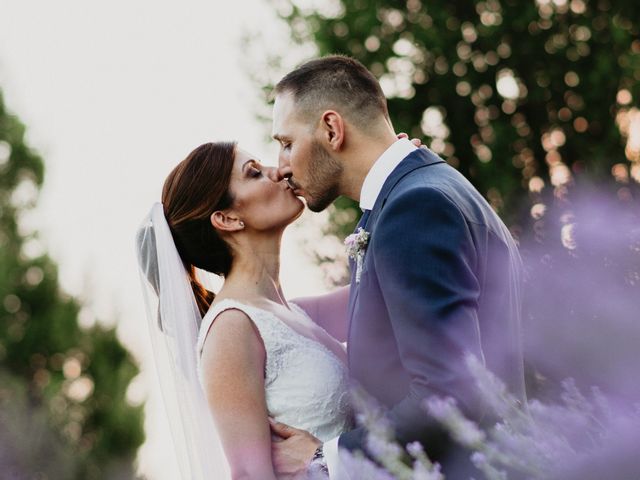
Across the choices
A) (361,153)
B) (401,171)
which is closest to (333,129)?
(361,153)

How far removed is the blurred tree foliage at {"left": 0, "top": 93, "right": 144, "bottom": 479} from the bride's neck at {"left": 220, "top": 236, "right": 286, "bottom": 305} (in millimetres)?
19972

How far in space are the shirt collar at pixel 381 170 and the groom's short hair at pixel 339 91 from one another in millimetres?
199

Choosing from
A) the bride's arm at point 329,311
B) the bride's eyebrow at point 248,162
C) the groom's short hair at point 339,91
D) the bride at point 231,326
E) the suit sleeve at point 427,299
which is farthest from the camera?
the bride's arm at point 329,311

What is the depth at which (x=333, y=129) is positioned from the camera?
372cm

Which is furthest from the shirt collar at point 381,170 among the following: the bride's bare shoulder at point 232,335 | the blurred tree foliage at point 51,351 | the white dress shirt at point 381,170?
the blurred tree foliage at point 51,351

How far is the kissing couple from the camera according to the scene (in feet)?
9.50

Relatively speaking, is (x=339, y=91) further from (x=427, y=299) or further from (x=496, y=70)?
(x=496, y=70)

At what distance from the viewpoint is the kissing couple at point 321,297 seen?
290 centimetres

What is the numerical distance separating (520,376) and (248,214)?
1.52 metres

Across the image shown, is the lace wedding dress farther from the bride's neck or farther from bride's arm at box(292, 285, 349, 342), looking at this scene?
bride's arm at box(292, 285, 349, 342)

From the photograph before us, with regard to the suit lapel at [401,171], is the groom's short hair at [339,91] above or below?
above

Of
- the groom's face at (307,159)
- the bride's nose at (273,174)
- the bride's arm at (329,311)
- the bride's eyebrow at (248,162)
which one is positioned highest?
the groom's face at (307,159)

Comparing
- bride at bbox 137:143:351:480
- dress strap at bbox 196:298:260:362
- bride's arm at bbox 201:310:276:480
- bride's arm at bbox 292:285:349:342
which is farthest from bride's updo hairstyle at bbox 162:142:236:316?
bride's arm at bbox 201:310:276:480

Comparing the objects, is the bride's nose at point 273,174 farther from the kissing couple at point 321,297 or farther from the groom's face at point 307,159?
the groom's face at point 307,159
